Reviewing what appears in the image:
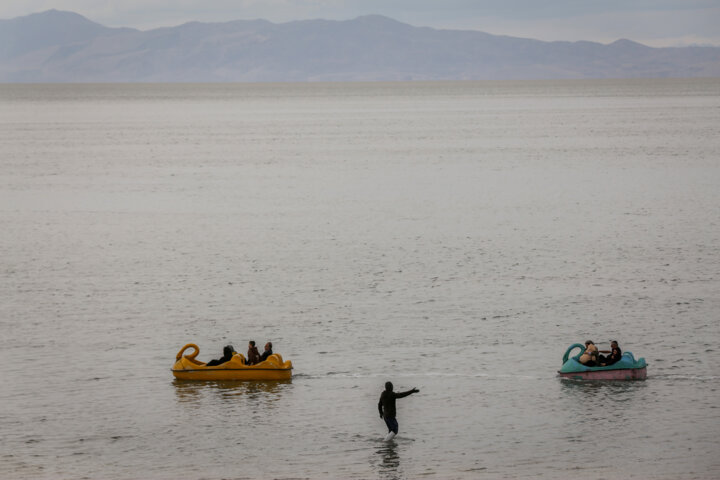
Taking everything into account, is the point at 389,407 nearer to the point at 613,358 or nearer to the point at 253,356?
the point at 253,356

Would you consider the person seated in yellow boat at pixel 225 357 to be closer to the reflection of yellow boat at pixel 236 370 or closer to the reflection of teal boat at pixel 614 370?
the reflection of yellow boat at pixel 236 370

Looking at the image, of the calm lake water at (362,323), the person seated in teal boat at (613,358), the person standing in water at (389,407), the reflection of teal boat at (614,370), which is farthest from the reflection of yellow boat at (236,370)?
the person seated in teal boat at (613,358)

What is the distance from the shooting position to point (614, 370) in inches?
1242

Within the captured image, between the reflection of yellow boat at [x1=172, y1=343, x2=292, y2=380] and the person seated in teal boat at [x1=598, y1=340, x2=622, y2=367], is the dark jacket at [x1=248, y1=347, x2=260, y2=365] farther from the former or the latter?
the person seated in teal boat at [x1=598, y1=340, x2=622, y2=367]

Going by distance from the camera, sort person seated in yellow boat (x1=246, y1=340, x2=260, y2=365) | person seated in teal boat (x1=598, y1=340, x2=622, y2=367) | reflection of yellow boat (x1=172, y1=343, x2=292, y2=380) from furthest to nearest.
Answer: person seated in yellow boat (x1=246, y1=340, x2=260, y2=365) → reflection of yellow boat (x1=172, y1=343, x2=292, y2=380) → person seated in teal boat (x1=598, y1=340, x2=622, y2=367)

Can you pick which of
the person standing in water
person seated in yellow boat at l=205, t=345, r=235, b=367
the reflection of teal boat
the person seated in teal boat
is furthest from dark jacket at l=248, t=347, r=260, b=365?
the person seated in teal boat

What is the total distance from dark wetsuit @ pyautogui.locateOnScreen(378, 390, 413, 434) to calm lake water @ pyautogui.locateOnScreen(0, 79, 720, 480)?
2.06ft

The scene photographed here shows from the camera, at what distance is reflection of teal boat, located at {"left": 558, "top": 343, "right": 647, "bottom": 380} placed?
31.5 metres

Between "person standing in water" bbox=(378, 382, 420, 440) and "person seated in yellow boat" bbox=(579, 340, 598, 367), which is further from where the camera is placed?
"person seated in yellow boat" bbox=(579, 340, 598, 367)

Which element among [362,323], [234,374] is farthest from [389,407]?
[362,323]

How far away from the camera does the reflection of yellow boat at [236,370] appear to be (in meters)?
32.1

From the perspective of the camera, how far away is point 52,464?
2577 cm

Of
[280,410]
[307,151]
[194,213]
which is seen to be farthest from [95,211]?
[307,151]

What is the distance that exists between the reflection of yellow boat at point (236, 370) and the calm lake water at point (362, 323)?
1.12ft
